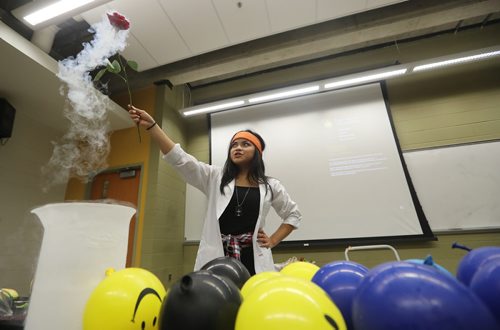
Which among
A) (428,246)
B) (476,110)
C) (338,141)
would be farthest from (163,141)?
(476,110)

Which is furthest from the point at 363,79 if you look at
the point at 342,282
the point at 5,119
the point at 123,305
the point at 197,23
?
the point at 5,119

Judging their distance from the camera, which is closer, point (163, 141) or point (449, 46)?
point (163, 141)

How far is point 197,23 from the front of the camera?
2.42 metres

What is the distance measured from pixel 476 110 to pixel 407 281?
3.48m

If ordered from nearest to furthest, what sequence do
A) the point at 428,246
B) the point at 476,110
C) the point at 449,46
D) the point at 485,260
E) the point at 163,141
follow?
1. the point at 485,260
2. the point at 163,141
3. the point at 428,246
4. the point at 476,110
5. the point at 449,46

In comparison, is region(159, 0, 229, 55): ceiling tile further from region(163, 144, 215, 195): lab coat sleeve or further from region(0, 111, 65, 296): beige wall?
region(0, 111, 65, 296): beige wall

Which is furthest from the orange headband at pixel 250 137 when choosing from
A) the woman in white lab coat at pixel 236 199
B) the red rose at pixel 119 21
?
A: the red rose at pixel 119 21

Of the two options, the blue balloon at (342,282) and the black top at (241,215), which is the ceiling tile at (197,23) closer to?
the black top at (241,215)

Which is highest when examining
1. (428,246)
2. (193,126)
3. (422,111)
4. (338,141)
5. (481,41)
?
(481,41)

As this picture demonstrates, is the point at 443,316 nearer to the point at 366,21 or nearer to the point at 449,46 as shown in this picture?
the point at 366,21

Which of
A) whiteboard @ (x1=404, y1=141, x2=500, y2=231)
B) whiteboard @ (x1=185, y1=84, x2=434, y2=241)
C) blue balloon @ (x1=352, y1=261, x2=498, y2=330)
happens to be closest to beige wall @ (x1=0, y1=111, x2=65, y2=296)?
whiteboard @ (x1=185, y1=84, x2=434, y2=241)

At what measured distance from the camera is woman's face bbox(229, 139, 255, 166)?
140cm

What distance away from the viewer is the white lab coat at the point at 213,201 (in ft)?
3.93

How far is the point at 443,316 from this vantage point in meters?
0.31
